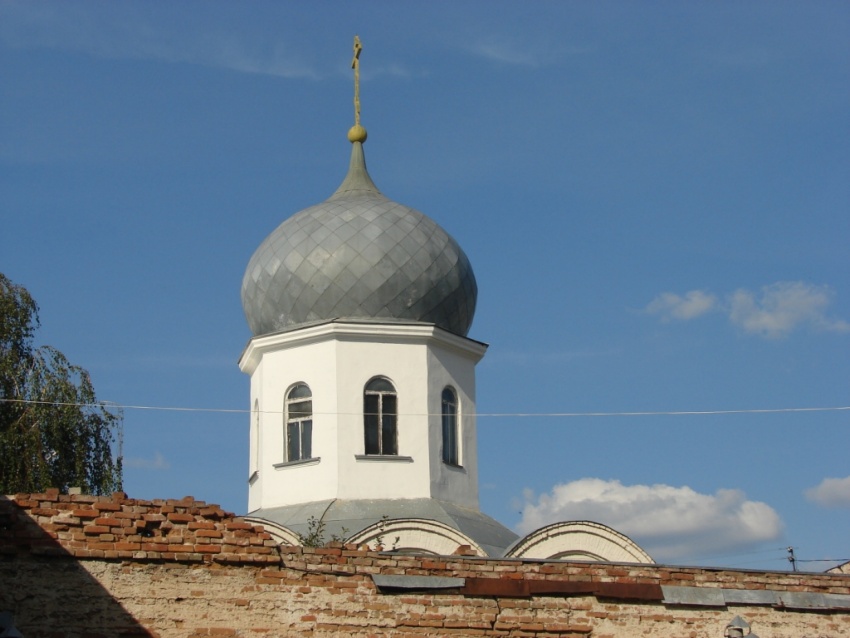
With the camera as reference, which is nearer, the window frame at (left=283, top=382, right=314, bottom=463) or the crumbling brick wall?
the crumbling brick wall

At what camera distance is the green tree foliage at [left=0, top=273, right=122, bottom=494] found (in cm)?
2123

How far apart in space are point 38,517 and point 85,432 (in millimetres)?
10253

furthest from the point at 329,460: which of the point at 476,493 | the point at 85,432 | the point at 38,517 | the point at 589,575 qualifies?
the point at 38,517

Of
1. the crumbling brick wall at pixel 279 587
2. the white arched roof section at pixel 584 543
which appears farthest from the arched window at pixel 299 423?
the crumbling brick wall at pixel 279 587

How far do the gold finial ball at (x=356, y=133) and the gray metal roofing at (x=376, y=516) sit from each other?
6.58 m

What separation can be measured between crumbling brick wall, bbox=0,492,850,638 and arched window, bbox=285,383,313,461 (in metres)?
6.87

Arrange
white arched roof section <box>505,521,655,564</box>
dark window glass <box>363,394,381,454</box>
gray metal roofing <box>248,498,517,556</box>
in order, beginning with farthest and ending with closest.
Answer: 1. dark window glass <box>363,394,381,454</box>
2. gray metal roofing <box>248,498,517,556</box>
3. white arched roof section <box>505,521,655,564</box>

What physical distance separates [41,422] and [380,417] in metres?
5.54

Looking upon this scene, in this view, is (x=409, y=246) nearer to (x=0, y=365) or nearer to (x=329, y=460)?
(x=329, y=460)

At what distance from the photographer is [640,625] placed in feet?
46.0

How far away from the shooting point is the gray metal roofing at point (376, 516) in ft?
62.4

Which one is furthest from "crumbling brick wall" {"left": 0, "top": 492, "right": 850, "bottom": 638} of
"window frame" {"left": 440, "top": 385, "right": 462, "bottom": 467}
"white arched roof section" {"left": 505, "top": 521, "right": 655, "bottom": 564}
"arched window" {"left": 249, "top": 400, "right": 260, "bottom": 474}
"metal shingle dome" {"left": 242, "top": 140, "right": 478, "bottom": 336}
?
"arched window" {"left": 249, "top": 400, "right": 260, "bottom": 474}

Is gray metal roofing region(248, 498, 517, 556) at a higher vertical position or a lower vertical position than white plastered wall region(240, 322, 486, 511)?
lower

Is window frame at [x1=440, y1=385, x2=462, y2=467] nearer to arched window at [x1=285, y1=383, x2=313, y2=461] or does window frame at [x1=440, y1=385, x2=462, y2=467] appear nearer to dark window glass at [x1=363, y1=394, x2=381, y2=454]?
dark window glass at [x1=363, y1=394, x2=381, y2=454]
